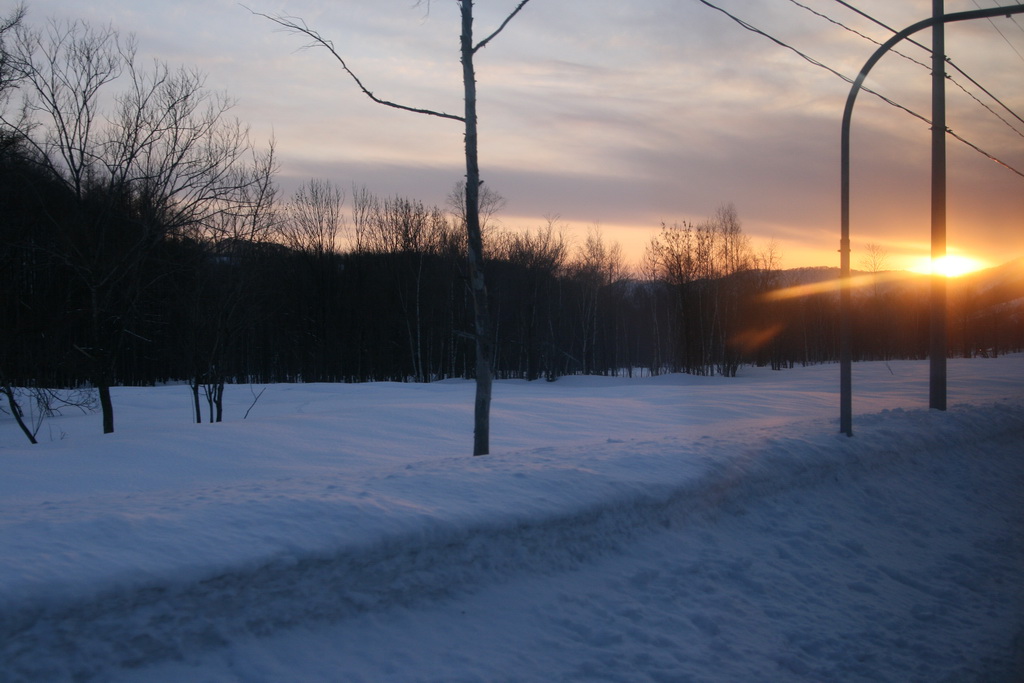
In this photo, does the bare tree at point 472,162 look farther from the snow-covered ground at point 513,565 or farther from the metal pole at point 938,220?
the metal pole at point 938,220

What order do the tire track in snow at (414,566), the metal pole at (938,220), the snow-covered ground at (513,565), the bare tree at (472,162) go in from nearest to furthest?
the tire track in snow at (414,566) < the snow-covered ground at (513,565) < the bare tree at (472,162) < the metal pole at (938,220)

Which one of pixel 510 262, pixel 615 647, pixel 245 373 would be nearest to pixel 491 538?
pixel 615 647

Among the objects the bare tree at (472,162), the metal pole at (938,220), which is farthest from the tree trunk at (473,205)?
the metal pole at (938,220)

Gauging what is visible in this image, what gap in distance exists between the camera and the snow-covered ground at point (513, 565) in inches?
176

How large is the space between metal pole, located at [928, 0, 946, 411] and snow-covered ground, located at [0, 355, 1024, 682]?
4.69 metres

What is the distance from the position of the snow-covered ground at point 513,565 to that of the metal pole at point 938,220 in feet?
15.4

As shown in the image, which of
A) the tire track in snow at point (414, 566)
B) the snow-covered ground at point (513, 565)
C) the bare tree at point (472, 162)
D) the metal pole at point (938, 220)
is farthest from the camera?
the metal pole at point (938, 220)

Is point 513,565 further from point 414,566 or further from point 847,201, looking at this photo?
point 847,201

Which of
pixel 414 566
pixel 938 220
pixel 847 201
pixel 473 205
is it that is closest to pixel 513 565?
pixel 414 566

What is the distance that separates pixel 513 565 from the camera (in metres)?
6.18

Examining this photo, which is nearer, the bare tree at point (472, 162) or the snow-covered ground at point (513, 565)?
the snow-covered ground at point (513, 565)

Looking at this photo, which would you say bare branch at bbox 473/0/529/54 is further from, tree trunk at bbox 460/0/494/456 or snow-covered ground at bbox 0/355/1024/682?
snow-covered ground at bbox 0/355/1024/682

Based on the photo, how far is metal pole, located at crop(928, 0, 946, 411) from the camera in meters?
15.7

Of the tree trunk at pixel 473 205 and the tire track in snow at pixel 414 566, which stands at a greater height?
the tree trunk at pixel 473 205
